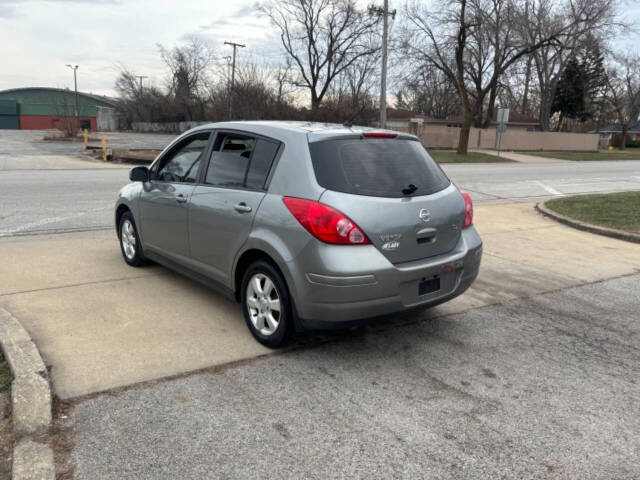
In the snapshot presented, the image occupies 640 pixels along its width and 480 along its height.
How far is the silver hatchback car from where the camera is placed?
361cm

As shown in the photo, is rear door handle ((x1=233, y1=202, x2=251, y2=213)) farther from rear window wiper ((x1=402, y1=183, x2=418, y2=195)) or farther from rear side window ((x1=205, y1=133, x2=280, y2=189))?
rear window wiper ((x1=402, y1=183, x2=418, y2=195))

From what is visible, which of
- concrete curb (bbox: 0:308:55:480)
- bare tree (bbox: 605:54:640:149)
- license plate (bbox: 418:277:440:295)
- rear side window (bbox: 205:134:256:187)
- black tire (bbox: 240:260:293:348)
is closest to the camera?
concrete curb (bbox: 0:308:55:480)

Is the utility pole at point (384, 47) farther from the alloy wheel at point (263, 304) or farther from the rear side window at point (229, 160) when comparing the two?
the alloy wheel at point (263, 304)

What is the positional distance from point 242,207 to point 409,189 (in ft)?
4.17

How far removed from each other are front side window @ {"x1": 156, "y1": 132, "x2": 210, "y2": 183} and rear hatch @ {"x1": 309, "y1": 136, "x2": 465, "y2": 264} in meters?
1.46

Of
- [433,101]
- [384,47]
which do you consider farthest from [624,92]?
[384,47]

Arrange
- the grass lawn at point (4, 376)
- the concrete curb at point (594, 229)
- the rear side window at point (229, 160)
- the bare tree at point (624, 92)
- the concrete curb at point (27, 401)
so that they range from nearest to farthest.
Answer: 1. the concrete curb at point (27, 401)
2. the grass lawn at point (4, 376)
3. the rear side window at point (229, 160)
4. the concrete curb at point (594, 229)
5. the bare tree at point (624, 92)

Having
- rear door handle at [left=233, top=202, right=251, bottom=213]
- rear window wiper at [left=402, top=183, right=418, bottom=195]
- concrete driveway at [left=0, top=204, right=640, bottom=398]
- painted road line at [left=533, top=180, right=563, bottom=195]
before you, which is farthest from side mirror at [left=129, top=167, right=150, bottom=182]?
painted road line at [left=533, top=180, right=563, bottom=195]

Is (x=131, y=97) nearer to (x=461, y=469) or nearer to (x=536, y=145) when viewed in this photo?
(x=536, y=145)

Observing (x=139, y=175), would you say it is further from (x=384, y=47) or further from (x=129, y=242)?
(x=384, y=47)

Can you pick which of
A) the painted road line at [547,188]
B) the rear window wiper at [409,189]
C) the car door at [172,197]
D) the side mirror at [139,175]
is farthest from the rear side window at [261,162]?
Answer: the painted road line at [547,188]

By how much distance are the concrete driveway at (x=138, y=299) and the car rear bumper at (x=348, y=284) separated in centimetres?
68

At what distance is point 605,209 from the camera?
1086 cm

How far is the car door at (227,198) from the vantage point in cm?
411
